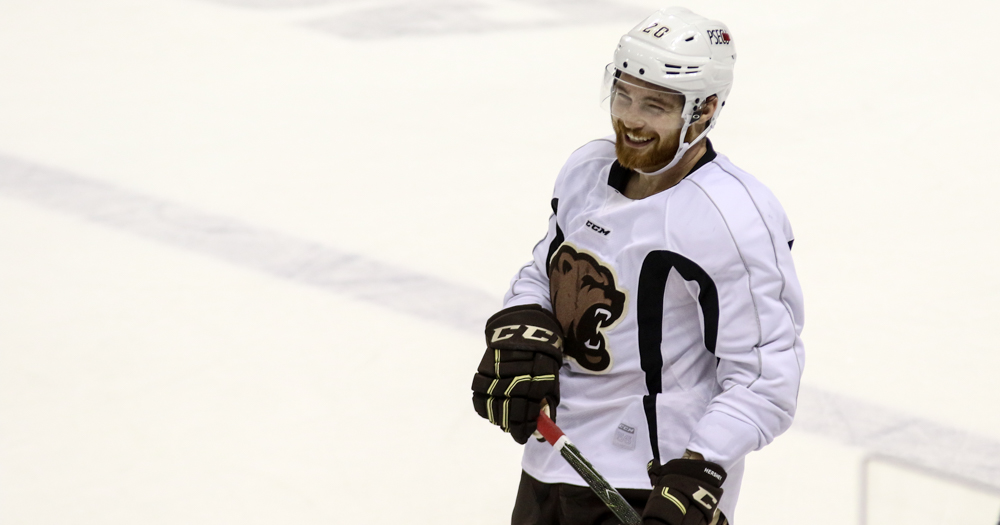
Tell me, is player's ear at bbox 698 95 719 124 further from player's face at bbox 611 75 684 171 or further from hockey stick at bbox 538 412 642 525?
hockey stick at bbox 538 412 642 525

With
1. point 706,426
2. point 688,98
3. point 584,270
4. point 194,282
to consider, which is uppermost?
point 688,98

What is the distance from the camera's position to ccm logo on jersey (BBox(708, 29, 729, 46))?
150 cm

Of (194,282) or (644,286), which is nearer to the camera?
(644,286)

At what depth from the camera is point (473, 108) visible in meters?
5.07

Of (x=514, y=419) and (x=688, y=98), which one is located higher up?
(x=688, y=98)

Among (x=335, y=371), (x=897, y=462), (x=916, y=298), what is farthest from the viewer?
(x=916, y=298)

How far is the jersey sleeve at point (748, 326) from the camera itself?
141 centimetres

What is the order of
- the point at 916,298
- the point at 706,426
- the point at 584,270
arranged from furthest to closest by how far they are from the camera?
the point at 916,298 → the point at 584,270 → the point at 706,426

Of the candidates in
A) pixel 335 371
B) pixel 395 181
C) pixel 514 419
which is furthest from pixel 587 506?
pixel 395 181

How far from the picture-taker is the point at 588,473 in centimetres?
154

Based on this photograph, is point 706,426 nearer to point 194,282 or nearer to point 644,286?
point 644,286

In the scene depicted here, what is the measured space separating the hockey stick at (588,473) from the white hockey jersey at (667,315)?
0.06 meters

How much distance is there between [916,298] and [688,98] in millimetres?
2315

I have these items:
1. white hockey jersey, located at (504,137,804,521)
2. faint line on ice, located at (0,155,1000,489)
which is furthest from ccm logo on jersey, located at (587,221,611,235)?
faint line on ice, located at (0,155,1000,489)
